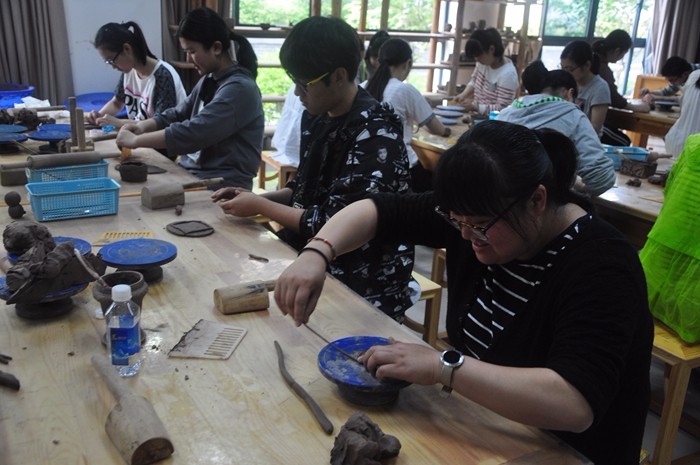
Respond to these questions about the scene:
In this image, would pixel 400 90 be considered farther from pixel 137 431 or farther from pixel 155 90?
pixel 137 431

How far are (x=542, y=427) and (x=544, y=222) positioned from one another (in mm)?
421

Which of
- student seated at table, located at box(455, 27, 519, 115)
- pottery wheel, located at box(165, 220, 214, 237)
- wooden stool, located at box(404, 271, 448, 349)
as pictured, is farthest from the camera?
student seated at table, located at box(455, 27, 519, 115)

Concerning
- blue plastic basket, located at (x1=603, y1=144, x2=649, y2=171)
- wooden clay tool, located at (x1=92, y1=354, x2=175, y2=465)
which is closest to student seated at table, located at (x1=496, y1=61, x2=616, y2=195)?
blue plastic basket, located at (x1=603, y1=144, x2=649, y2=171)

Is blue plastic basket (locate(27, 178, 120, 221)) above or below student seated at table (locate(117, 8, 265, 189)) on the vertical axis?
below

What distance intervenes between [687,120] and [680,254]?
2735 mm

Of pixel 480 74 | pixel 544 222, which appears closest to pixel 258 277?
pixel 544 222

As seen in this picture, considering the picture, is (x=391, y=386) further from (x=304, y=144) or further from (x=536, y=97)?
(x=536, y=97)

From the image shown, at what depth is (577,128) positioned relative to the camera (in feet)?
10.4

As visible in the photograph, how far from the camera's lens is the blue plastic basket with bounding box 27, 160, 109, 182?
2.41 m

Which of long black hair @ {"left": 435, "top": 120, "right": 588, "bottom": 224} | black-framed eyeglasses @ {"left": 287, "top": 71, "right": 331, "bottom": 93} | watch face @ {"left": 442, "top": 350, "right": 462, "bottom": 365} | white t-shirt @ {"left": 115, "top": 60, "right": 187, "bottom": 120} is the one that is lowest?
watch face @ {"left": 442, "top": 350, "right": 462, "bottom": 365}

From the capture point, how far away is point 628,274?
3.93 ft

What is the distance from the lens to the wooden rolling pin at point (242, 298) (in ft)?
5.25

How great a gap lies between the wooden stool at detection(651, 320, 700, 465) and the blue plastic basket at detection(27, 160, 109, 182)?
7.39 feet

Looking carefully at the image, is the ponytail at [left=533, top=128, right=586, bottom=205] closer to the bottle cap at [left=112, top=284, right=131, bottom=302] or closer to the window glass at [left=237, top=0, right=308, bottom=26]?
the bottle cap at [left=112, top=284, right=131, bottom=302]
